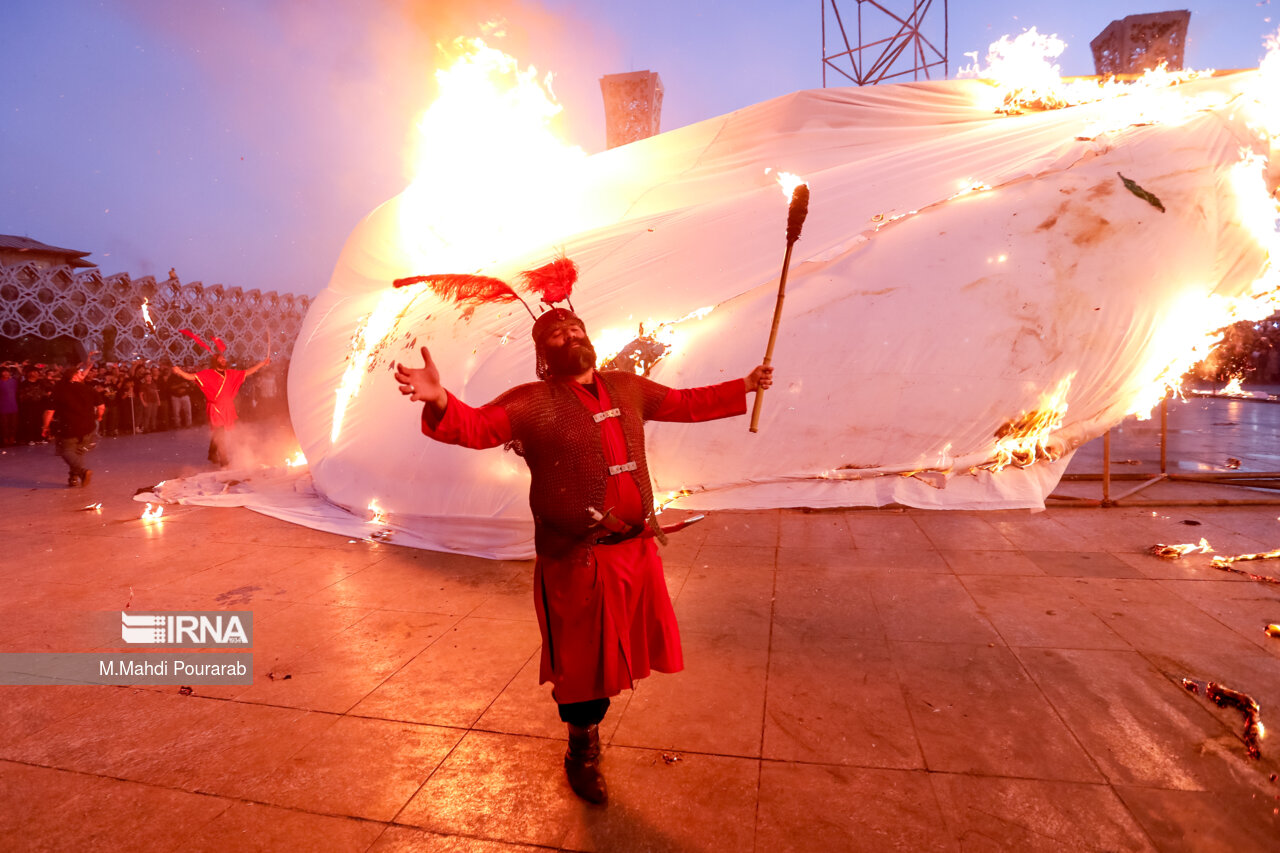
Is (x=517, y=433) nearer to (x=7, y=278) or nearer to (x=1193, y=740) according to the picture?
(x=1193, y=740)

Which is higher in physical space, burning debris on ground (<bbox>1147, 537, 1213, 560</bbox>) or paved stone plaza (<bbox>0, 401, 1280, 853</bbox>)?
burning debris on ground (<bbox>1147, 537, 1213, 560</bbox>)

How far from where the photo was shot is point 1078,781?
8.36ft

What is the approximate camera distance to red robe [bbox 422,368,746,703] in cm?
252

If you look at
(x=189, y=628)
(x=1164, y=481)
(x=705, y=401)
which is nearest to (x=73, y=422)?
(x=189, y=628)

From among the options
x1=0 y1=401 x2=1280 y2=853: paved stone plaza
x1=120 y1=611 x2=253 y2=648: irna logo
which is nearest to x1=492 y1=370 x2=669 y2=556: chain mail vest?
x1=0 y1=401 x2=1280 y2=853: paved stone plaza

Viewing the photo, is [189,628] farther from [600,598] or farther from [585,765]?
[600,598]

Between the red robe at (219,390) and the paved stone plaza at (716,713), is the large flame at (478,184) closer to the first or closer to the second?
the paved stone plaza at (716,713)

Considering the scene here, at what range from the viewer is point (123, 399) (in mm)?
15977

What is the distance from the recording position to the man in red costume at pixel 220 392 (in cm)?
924

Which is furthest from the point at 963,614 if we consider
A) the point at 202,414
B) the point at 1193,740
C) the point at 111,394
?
the point at 202,414

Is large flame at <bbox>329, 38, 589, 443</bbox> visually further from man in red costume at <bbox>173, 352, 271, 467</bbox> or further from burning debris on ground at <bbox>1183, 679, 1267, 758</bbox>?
burning debris on ground at <bbox>1183, 679, 1267, 758</bbox>

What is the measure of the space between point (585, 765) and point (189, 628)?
327cm

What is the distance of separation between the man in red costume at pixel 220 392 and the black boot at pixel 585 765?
842 cm

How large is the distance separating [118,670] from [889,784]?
419 centimetres
